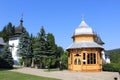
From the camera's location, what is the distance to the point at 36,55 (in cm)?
4525

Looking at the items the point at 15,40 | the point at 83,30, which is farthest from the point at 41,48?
the point at 15,40

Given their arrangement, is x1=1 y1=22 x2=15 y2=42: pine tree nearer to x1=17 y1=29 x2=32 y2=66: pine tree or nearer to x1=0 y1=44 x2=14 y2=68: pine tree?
x1=17 y1=29 x2=32 y2=66: pine tree

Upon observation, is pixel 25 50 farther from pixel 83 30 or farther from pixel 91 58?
pixel 91 58

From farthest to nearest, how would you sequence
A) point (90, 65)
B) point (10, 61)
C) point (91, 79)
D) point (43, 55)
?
point (43, 55) → point (10, 61) → point (90, 65) → point (91, 79)

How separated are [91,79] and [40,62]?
23.7 meters

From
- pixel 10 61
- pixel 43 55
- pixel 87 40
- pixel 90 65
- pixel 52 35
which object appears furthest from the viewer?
pixel 52 35

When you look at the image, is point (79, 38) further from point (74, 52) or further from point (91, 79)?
point (91, 79)

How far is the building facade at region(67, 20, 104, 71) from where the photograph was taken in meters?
35.1

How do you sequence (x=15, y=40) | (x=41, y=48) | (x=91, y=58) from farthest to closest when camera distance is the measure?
(x=15, y=40) < (x=41, y=48) < (x=91, y=58)

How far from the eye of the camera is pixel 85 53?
116 ft

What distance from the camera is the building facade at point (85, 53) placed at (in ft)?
115

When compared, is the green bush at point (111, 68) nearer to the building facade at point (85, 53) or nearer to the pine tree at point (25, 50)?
the building facade at point (85, 53)

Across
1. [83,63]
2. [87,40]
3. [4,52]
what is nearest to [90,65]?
[83,63]

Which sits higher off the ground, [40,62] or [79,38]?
[79,38]
